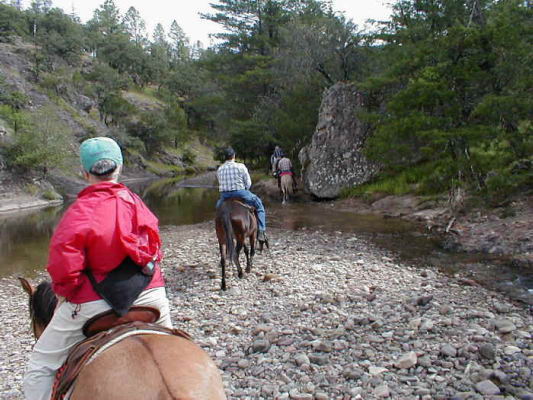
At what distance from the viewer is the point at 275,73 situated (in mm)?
25828

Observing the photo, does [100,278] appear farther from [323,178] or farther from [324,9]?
[324,9]

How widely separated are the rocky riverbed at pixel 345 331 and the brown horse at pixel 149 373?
2140 millimetres

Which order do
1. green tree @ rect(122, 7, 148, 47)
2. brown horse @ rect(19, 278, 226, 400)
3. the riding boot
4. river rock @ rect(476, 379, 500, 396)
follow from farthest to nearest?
green tree @ rect(122, 7, 148, 47) < the riding boot < river rock @ rect(476, 379, 500, 396) < brown horse @ rect(19, 278, 226, 400)

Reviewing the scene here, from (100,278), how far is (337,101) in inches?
790

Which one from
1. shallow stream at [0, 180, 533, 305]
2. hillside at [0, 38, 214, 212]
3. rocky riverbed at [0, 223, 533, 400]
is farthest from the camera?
hillside at [0, 38, 214, 212]

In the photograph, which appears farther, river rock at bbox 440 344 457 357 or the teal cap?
river rock at bbox 440 344 457 357

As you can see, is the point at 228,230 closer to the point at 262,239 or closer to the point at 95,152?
the point at 262,239

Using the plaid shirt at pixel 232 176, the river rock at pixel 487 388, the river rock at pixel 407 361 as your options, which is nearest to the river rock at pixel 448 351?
the river rock at pixel 407 361

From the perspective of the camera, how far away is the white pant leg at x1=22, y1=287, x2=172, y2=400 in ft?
9.17

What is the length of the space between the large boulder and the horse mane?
1807 centimetres

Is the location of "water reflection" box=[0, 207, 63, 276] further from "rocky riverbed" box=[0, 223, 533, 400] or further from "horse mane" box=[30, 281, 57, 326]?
"horse mane" box=[30, 281, 57, 326]

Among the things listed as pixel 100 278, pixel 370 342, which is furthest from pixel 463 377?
pixel 100 278

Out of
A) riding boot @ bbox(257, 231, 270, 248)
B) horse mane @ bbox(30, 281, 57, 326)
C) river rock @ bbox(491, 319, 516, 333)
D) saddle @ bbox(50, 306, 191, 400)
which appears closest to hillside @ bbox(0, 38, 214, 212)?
riding boot @ bbox(257, 231, 270, 248)

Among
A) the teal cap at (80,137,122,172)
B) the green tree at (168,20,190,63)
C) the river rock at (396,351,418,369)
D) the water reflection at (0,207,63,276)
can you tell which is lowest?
the water reflection at (0,207,63,276)
